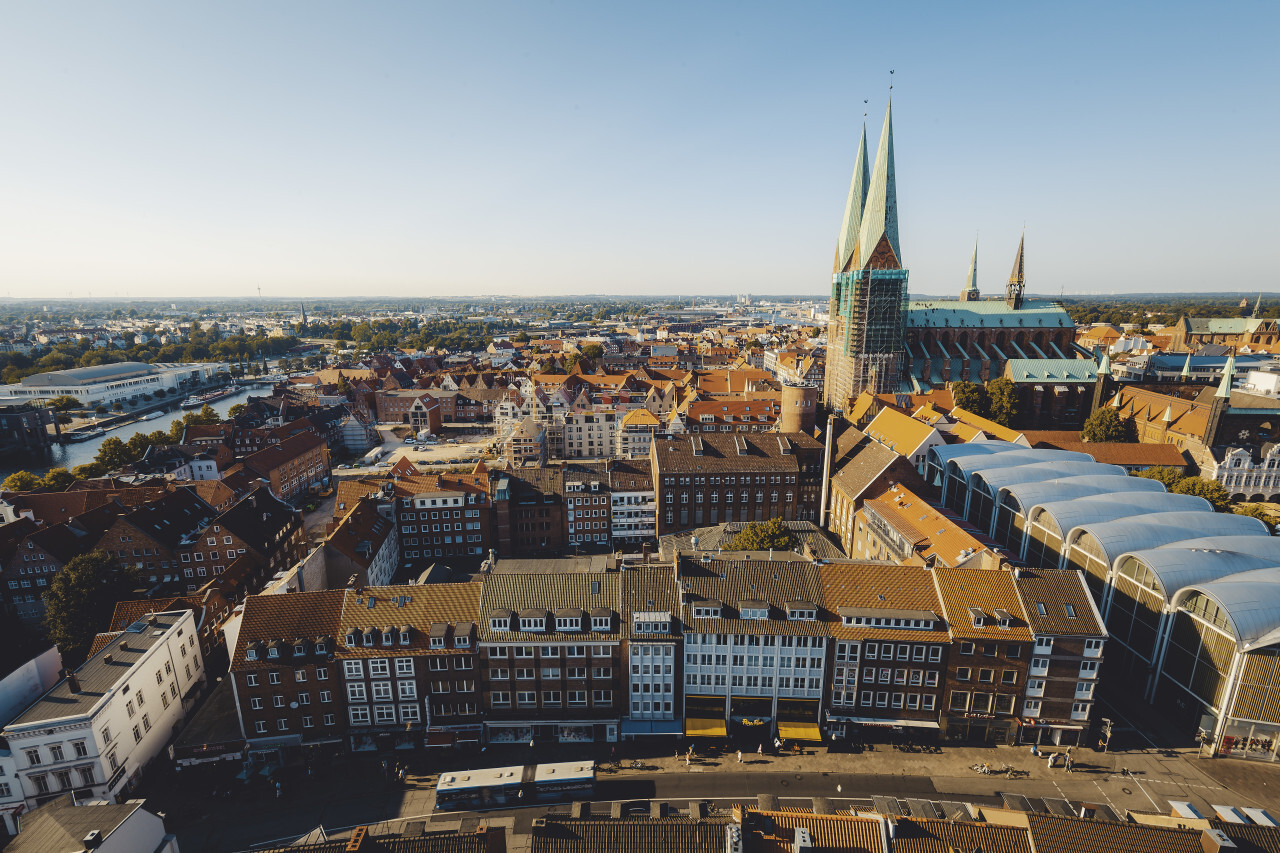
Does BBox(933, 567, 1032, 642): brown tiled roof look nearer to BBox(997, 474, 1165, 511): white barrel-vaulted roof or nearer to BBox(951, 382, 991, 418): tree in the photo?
BBox(997, 474, 1165, 511): white barrel-vaulted roof

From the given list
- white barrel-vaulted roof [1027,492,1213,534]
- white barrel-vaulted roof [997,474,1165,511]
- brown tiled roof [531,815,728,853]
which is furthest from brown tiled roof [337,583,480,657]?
white barrel-vaulted roof [997,474,1165,511]

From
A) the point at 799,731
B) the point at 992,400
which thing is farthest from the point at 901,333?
the point at 799,731

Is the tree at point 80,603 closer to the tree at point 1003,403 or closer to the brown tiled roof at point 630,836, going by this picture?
the brown tiled roof at point 630,836

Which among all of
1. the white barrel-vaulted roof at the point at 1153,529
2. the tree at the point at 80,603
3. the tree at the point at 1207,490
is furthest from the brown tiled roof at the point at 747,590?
the tree at the point at 1207,490

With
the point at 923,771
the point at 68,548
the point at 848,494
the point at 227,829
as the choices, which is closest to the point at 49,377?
the point at 68,548

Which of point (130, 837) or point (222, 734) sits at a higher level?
point (130, 837)

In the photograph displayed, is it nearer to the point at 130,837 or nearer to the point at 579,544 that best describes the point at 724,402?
the point at 579,544
